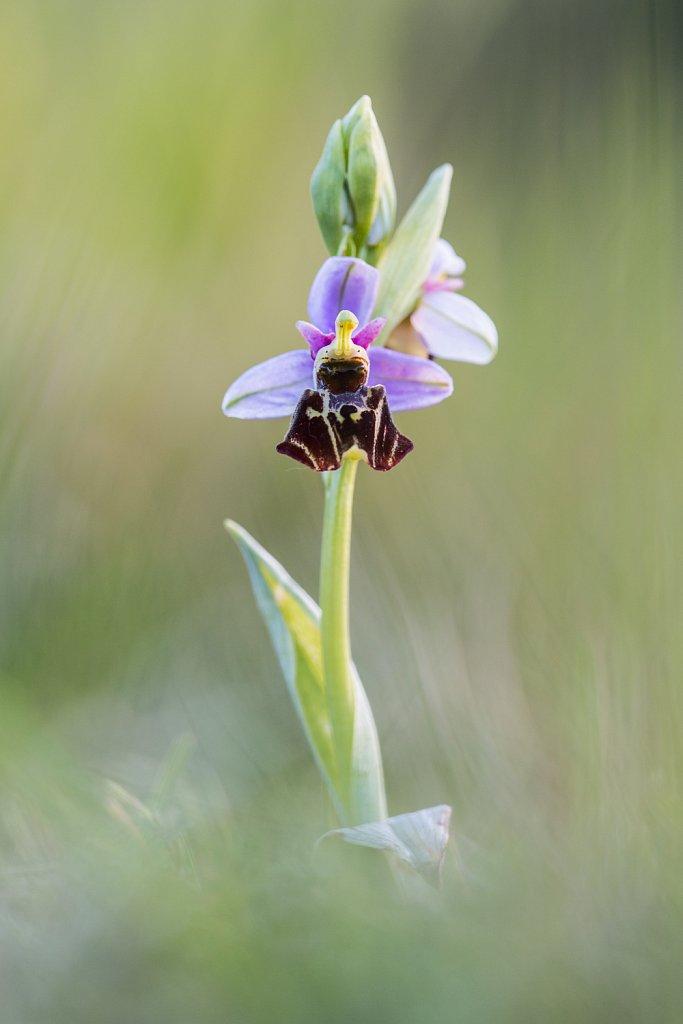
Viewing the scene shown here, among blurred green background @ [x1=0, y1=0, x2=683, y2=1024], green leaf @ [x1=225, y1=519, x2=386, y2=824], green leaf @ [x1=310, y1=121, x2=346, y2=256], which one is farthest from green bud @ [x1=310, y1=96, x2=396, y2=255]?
green leaf @ [x1=225, y1=519, x2=386, y2=824]

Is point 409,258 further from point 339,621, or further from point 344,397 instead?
point 339,621

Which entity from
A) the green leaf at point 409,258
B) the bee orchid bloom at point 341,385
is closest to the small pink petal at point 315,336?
the bee orchid bloom at point 341,385

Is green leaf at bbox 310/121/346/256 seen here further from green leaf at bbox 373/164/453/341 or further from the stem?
the stem

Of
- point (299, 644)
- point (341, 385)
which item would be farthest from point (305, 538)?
point (341, 385)

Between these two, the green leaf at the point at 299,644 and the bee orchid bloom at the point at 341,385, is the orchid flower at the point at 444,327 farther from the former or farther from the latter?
the green leaf at the point at 299,644

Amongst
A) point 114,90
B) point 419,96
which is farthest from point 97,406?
point 419,96

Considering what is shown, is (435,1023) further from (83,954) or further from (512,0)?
(512,0)
